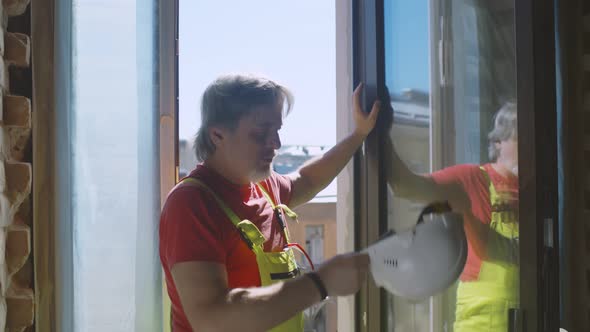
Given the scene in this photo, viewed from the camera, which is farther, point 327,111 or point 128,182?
point 327,111

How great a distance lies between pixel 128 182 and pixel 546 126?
915 mm

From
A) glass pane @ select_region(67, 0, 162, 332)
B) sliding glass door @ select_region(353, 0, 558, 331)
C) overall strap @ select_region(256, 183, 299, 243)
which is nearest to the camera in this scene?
sliding glass door @ select_region(353, 0, 558, 331)

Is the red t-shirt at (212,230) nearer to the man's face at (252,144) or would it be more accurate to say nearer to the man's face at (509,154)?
the man's face at (252,144)

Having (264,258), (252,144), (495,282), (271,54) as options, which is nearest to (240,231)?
(264,258)

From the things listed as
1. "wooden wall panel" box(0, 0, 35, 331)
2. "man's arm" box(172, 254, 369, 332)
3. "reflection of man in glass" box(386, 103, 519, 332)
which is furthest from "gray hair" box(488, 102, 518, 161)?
"wooden wall panel" box(0, 0, 35, 331)

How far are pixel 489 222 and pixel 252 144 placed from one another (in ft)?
1.51

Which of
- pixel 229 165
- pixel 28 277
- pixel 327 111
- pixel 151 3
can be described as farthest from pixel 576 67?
pixel 28 277

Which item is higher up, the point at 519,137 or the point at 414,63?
the point at 414,63

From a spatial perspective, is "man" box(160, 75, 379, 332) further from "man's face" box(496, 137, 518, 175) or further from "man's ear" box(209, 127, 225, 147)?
"man's face" box(496, 137, 518, 175)

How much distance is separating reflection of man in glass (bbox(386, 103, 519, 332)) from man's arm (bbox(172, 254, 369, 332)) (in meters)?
0.19

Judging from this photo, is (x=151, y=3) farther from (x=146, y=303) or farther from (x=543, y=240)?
(x=543, y=240)

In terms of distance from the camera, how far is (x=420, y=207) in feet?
3.25

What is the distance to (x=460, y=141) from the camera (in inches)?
37.0

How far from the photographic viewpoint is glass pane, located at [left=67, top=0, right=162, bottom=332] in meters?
1.22
